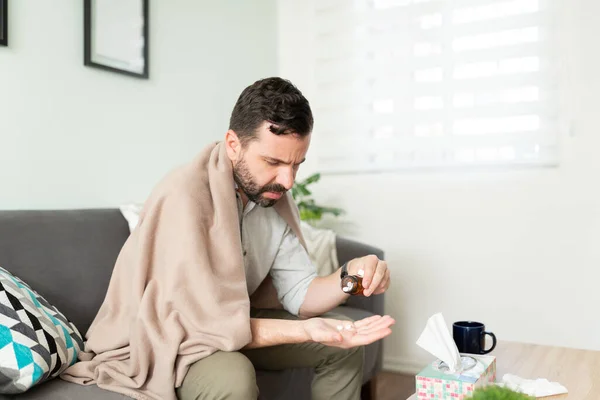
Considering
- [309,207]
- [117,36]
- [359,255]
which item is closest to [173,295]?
[359,255]

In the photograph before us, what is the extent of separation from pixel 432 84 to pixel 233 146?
138cm

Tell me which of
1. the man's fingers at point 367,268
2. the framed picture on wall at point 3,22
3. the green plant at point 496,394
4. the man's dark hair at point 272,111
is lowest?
the green plant at point 496,394

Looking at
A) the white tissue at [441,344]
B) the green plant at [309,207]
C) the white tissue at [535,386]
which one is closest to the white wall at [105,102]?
the green plant at [309,207]

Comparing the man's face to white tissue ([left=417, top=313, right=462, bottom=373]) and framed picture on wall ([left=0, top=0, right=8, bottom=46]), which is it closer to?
white tissue ([left=417, top=313, right=462, bottom=373])

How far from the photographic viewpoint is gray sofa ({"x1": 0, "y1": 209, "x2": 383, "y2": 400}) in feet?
5.00

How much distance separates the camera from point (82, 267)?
1.63m

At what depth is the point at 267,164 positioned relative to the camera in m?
1.45

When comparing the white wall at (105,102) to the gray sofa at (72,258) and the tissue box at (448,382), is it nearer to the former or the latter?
the gray sofa at (72,258)

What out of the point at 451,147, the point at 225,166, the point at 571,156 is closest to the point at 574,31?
the point at 571,156

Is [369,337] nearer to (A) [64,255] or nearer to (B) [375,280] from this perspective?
(B) [375,280]

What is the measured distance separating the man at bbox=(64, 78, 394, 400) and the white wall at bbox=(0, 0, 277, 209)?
588mm

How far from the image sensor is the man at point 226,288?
4.16ft

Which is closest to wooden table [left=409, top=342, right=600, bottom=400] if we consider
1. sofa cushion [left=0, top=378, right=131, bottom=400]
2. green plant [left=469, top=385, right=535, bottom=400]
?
green plant [left=469, top=385, right=535, bottom=400]

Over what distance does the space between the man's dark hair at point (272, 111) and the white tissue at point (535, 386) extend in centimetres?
74
